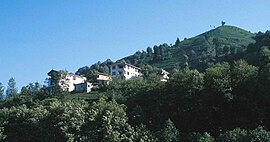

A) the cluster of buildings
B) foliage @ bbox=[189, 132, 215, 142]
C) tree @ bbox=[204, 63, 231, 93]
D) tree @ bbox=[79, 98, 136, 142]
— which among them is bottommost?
foliage @ bbox=[189, 132, 215, 142]

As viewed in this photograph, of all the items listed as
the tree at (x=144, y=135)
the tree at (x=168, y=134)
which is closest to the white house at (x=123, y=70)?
the tree at (x=144, y=135)

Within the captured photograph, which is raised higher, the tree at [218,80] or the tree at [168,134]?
the tree at [218,80]

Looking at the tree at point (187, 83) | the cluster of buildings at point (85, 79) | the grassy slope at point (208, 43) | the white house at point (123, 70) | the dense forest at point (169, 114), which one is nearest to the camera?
the dense forest at point (169, 114)

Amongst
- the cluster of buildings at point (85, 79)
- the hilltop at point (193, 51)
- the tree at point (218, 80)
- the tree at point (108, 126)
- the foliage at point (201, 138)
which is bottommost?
the foliage at point (201, 138)

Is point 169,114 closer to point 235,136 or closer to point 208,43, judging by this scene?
point 235,136

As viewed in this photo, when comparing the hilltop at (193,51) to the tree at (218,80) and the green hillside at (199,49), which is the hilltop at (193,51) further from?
the tree at (218,80)

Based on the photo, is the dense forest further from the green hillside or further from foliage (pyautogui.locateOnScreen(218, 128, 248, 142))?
the green hillside

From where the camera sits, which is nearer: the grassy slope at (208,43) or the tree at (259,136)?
the tree at (259,136)

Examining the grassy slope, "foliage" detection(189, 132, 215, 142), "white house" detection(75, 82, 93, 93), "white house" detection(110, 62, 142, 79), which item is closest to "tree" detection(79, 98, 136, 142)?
"foliage" detection(189, 132, 215, 142)

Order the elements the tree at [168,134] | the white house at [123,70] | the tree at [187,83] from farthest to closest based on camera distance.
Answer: the white house at [123,70]
the tree at [187,83]
the tree at [168,134]

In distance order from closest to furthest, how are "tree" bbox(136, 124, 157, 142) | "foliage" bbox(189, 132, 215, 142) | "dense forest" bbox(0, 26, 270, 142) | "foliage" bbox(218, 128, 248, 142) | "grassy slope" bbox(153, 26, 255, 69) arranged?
"foliage" bbox(218, 128, 248, 142)
"foliage" bbox(189, 132, 215, 142)
"tree" bbox(136, 124, 157, 142)
"dense forest" bbox(0, 26, 270, 142)
"grassy slope" bbox(153, 26, 255, 69)

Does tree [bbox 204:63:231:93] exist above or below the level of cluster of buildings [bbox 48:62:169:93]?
below

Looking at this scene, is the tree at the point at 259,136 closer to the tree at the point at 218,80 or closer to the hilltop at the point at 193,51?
the tree at the point at 218,80

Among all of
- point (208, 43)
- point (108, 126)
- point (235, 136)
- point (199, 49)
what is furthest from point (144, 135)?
point (208, 43)
